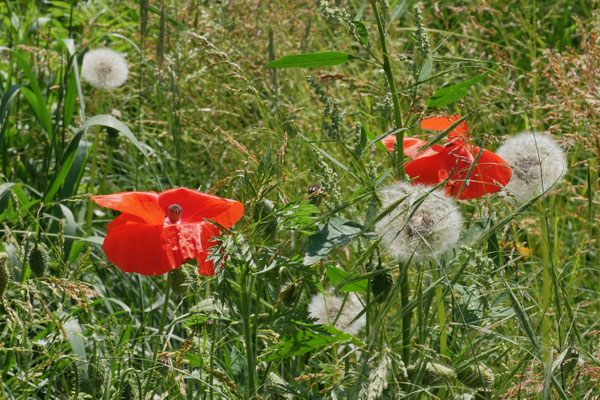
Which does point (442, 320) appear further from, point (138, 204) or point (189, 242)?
point (138, 204)

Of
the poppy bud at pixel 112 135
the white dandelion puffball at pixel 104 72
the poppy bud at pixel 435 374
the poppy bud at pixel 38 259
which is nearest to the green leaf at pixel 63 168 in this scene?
the poppy bud at pixel 112 135

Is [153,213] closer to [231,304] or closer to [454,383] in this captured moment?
[231,304]

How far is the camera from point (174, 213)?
1.53m

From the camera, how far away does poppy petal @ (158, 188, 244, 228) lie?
4.75 feet

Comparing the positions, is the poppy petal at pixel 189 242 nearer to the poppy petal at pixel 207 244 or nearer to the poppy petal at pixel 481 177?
the poppy petal at pixel 207 244

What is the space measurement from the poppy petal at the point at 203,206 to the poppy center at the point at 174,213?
0.01 meters

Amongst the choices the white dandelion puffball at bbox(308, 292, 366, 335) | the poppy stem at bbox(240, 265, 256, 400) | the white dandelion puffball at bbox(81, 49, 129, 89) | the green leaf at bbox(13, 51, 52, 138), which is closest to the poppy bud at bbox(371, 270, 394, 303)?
the poppy stem at bbox(240, 265, 256, 400)

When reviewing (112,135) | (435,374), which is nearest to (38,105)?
(112,135)

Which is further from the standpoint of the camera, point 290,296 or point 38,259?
point 38,259

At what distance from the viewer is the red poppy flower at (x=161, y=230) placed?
4.59 ft

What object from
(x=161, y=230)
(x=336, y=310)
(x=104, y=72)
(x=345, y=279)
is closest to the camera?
(x=345, y=279)

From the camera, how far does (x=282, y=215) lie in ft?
4.33

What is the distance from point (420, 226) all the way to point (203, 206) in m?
0.44

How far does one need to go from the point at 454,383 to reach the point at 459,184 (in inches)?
12.9
